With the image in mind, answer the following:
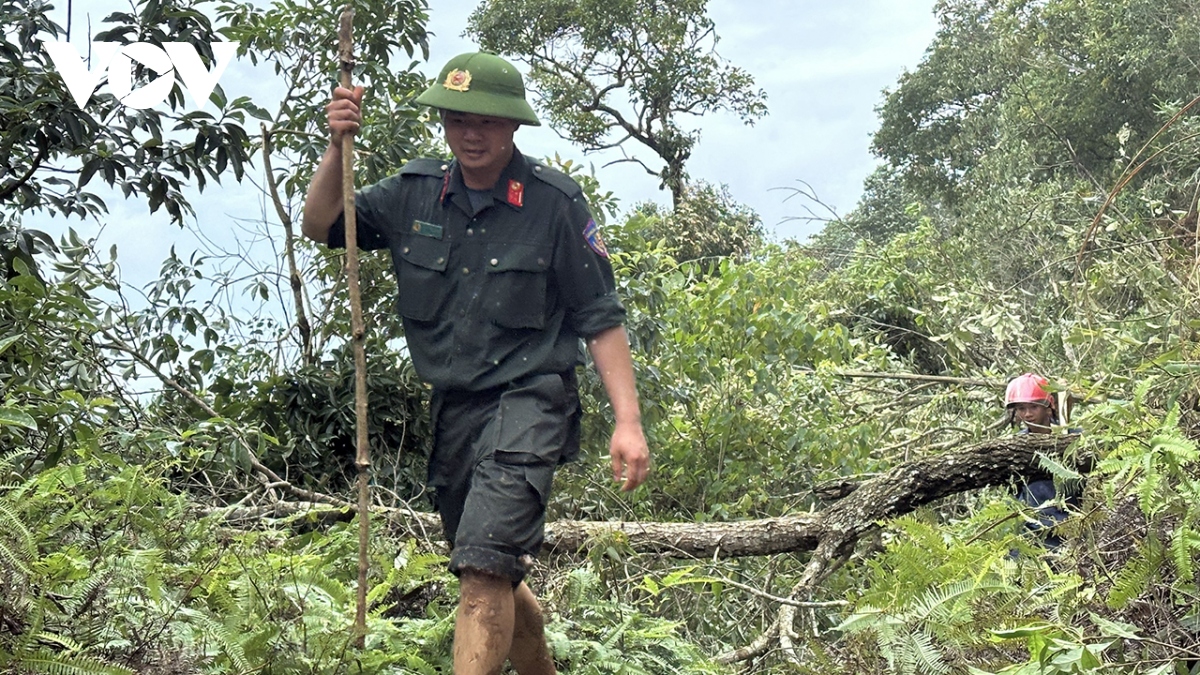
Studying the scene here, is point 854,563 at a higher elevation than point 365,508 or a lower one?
lower

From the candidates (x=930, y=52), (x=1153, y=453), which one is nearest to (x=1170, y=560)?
(x=1153, y=453)

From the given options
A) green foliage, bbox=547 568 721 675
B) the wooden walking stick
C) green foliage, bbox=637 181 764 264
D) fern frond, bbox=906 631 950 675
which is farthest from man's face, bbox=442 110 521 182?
green foliage, bbox=637 181 764 264

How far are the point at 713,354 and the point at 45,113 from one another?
4.02m

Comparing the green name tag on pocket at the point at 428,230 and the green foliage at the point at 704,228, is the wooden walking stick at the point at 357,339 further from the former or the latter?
the green foliage at the point at 704,228

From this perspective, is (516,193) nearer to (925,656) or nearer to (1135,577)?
(925,656)

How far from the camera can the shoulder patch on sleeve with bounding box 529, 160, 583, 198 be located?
363 cm

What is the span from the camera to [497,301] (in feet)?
11.4

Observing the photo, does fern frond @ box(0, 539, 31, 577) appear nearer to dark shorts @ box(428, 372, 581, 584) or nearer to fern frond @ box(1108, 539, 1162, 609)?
dark shorts @ box(428, 372, 581, 584)

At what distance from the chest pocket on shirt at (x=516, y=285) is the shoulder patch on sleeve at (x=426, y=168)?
1.01ft

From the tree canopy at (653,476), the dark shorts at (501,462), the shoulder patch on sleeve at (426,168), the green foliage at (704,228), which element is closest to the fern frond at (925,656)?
the tree canopy at (653,476)

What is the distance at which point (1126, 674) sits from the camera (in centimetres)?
315

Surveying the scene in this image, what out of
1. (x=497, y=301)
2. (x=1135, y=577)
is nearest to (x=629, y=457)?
(x=497, y=301)

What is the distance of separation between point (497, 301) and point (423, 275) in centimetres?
24

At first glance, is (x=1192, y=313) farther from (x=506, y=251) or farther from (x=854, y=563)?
(x=506, y=251)
